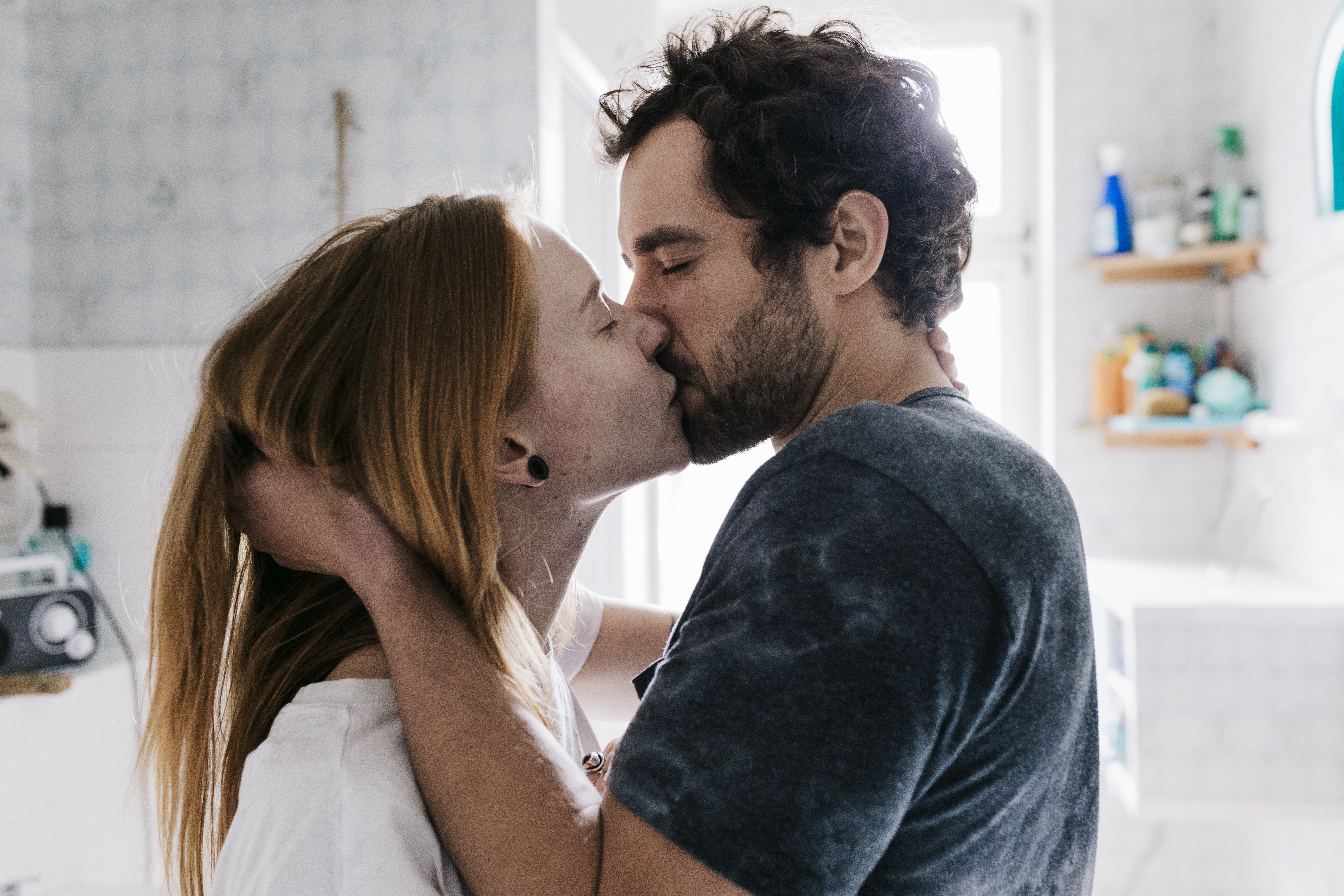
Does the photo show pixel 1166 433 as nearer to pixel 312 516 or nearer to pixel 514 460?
pixel 514 460

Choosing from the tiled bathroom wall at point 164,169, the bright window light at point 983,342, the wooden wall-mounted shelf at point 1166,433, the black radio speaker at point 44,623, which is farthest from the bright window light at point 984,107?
the black radio speaker at point 44,623

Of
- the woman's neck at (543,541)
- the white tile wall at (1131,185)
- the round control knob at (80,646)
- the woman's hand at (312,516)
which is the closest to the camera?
the woman's hand at (312,516)

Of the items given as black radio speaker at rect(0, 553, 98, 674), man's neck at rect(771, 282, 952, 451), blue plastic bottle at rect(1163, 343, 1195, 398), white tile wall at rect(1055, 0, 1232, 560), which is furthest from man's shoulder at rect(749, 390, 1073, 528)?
white tile wall at rect(1055, 0, 1232, 560)

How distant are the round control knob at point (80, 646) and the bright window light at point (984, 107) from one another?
2690mm

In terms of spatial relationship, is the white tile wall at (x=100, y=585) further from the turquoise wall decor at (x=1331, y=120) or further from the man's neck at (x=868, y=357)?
the turquoise wall decor at (x=1331, y=120)

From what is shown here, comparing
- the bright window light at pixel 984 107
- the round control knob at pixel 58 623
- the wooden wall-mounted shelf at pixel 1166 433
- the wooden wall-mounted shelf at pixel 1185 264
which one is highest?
the bright window light at pixel 984 107

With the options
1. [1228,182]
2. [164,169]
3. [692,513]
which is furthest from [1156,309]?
[164,169]

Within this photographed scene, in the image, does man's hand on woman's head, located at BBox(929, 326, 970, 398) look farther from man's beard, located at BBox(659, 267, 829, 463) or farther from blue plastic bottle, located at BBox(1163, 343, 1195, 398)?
blue plastic bottle, located at BBox(1163, 343, 1195, 398)

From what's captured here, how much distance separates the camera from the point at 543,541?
954 mm

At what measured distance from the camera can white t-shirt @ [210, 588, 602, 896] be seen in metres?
0.63

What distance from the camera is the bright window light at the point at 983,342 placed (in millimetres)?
3004

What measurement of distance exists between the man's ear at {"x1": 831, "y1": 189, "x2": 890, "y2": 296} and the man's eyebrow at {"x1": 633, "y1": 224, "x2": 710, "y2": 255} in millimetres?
138

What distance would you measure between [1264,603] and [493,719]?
5.72ft

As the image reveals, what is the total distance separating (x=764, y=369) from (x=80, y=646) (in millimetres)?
1759
